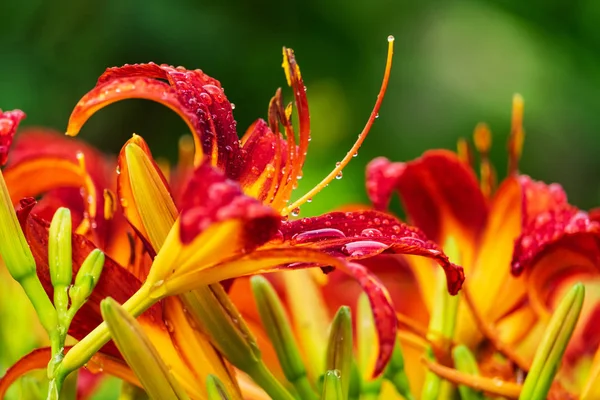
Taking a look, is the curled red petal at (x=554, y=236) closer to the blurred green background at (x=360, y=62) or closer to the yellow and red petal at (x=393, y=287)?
the yellow and red petal at (x=393, y=287)

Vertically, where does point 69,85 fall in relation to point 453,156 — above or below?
below

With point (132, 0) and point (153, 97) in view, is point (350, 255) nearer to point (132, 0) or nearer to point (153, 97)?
point (153, 97)

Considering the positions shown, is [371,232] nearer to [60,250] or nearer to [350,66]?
[60,250]

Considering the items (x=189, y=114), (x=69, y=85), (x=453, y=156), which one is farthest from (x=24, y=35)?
Answer: (x=189, y=114)

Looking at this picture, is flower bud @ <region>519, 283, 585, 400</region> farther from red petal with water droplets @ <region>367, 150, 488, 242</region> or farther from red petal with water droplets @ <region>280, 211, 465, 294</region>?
red petal with water droplets @ <region>367, 150, 488, 242</region>

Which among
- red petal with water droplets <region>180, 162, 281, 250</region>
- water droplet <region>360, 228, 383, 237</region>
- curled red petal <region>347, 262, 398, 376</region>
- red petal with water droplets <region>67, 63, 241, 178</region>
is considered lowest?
curled red petal <region>347, 262, 398, 376</region>

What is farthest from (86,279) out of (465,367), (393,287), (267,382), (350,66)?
(350,66)

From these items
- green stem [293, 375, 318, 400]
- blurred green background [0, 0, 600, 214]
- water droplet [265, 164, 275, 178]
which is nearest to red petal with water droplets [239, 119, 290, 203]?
water droplet [265, 164, 275, 178]
